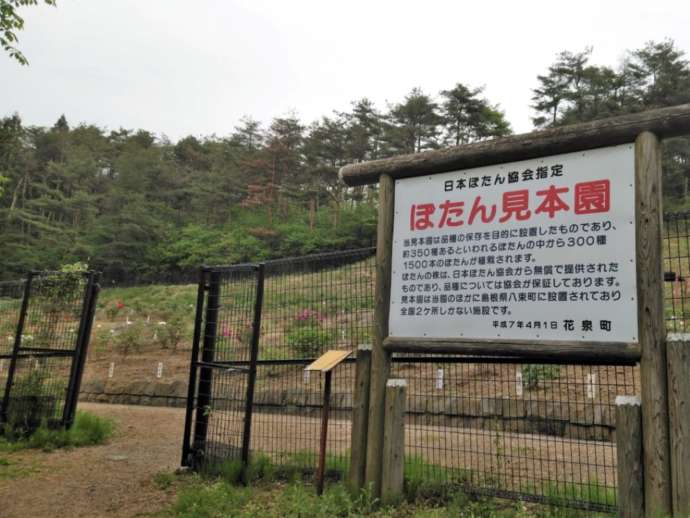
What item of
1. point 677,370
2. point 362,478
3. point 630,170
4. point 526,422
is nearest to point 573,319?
point 677,370

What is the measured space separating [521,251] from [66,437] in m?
6.40

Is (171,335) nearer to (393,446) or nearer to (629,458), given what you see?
(393,446)

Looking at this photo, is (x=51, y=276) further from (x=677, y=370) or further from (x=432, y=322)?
(x=677, y=370)

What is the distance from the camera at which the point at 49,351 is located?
757cm

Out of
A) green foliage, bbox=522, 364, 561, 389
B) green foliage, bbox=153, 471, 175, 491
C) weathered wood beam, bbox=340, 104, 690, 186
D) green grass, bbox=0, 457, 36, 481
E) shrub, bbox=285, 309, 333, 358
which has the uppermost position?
weathered wood beam, bbox=340, 104, 690, 186

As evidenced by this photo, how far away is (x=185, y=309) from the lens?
2130 cm

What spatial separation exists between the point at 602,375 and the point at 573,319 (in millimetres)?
6088

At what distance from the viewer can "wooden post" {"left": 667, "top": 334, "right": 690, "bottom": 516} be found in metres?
3.06

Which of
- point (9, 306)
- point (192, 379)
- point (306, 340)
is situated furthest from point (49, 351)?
point (306, 340)

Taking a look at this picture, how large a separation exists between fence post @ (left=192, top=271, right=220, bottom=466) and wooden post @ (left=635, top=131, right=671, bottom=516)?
13.9ft

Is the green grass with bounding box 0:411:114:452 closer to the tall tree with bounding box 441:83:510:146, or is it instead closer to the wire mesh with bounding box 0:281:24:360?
the wire mesh with bounding box 0:281:24:360

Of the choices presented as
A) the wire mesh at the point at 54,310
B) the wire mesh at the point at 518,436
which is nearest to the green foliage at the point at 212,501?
the wire mesh at the point at 518,436

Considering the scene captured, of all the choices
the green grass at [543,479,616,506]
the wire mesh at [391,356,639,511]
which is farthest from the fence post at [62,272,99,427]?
the green grass at [543,479,616,506]

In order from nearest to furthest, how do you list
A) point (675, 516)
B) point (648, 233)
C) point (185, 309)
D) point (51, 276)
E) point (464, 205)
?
point (675, 516)
point (648, 233)
point (464, 205)
point (51, 276)
point (185, 309)
